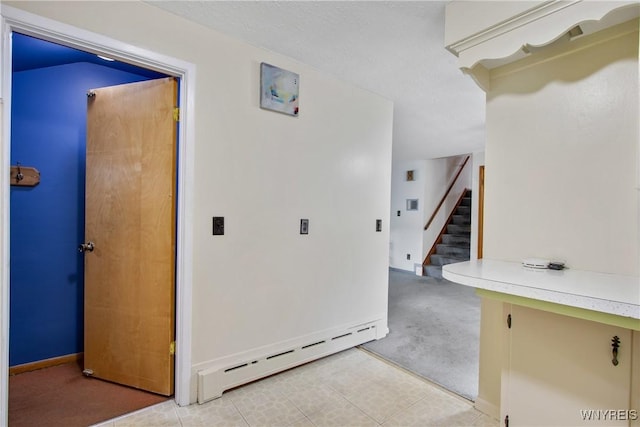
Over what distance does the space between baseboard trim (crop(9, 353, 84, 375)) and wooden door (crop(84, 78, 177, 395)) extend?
1.09 feet

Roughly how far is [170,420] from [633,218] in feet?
7.81

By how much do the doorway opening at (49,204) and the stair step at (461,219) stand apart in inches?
235

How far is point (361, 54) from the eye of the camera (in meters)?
2.02

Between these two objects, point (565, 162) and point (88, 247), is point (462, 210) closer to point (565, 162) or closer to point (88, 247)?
point (565, 162)

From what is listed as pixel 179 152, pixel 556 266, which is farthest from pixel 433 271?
pixel 179 152

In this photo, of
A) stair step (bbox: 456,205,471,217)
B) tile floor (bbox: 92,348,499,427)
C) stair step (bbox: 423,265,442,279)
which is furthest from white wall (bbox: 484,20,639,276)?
stair step (bbox: 456,205,471,217)

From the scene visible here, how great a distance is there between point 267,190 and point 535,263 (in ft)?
5.11

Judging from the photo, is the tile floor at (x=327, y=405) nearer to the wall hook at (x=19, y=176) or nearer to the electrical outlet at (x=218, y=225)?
the electrical outlet at (x=218, y=225)

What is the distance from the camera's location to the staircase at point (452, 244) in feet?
18.3

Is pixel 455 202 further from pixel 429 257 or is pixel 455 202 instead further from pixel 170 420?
pixel 170 420

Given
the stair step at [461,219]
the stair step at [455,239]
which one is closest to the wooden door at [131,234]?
the stair step at [455,239]

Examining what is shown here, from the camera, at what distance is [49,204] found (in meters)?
2.17

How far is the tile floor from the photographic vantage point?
1.65m

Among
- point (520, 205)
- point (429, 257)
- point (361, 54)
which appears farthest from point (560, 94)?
point (429, 257)
